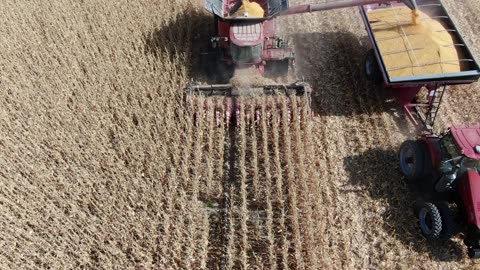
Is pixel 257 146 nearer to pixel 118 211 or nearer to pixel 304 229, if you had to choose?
pixel 304 229

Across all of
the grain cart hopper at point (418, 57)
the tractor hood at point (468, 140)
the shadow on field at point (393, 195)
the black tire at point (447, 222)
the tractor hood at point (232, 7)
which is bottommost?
the shadow on field at point (393, 195)

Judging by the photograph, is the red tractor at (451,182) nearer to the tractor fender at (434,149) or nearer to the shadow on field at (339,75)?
the tractor fender at (434,149)

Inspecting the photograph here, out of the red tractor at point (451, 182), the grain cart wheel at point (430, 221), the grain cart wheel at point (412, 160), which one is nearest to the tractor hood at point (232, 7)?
the grain cart wheel at point (412, 160)

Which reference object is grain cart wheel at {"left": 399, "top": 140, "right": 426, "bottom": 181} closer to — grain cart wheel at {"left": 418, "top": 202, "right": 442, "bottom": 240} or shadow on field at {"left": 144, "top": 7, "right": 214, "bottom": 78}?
grain cart wheel at {"left": 418, "top": 202, "right": 442, "bottom": 240}

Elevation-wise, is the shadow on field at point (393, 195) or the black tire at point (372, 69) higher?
the black tire at point (372, 69)

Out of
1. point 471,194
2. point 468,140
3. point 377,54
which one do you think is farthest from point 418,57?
point 471,194

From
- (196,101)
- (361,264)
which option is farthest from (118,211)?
(361,264)
